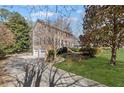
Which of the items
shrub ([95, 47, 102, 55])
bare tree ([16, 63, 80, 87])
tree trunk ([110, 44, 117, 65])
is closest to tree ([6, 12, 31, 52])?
bare tree ([16, 63, 80, 87])

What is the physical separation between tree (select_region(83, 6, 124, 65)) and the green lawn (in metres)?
0.06

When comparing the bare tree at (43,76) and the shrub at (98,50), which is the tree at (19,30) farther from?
the shrub at (98,50)

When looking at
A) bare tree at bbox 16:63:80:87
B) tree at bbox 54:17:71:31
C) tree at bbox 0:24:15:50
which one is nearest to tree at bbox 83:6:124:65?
tree at bbox 54:17:71:31

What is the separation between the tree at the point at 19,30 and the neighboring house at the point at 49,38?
8 centimetres

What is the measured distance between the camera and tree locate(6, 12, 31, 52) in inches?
167

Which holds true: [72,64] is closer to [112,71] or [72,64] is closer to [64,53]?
Result: [64,53]

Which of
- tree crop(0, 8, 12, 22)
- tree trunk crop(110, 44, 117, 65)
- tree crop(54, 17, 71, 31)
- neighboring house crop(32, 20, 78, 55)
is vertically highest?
tree crop(0, 8, 12, 22)

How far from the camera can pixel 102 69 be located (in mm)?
4238

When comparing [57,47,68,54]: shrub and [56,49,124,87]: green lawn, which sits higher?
[57,47,68,54]: shrub

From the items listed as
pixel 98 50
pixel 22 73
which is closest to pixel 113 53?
pixel 98 50

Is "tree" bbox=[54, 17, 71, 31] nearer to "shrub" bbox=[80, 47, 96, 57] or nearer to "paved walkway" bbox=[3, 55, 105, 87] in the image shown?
"shrub" bbox=[80, 47, 96, 57]

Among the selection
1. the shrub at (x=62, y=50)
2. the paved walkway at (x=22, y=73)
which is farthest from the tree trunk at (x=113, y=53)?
the shrub at (x=62, y=50)

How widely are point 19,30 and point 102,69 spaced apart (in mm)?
949
